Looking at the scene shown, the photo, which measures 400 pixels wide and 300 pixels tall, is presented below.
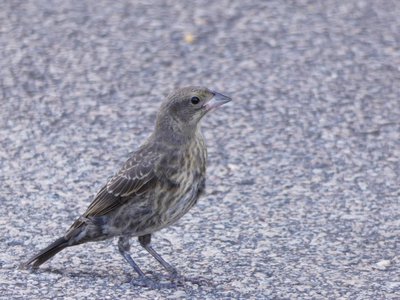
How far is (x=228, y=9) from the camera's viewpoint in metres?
11.0

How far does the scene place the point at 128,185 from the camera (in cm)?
617

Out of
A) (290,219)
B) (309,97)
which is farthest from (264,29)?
(290,219)

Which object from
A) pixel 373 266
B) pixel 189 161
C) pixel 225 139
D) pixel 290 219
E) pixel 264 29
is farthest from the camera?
pixel 264 29

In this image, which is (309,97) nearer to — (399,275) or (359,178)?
(359,178)

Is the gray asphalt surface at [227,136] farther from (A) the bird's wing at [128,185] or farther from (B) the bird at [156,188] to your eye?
(A) the bird's wing at [128,185]

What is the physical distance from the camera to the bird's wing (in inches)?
241

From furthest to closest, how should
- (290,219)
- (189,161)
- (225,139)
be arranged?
(225,139), (290,219), (189,161)

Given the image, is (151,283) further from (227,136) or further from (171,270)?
(227,136)

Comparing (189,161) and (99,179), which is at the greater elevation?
(189,161)

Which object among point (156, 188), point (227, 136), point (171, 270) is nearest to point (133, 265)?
point (171, 270)

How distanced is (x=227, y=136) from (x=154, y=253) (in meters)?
2.46

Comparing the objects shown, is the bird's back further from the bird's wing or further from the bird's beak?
the bird's beak

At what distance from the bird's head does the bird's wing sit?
0.24m

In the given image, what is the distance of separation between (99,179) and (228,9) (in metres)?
3.68
